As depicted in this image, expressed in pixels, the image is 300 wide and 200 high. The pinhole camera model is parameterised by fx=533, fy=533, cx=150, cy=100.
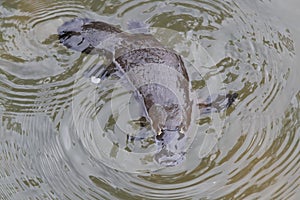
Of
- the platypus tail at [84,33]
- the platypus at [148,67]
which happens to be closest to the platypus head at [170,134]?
the platypus at [148,67]

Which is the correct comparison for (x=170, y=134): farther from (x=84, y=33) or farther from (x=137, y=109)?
(x=84, y=33)

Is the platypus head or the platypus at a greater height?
the platypus

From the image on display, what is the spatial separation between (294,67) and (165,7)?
50.3 inches

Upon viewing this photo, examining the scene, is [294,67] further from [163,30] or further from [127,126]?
[127,126]

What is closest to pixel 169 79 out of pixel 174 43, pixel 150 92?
pixel 150 92

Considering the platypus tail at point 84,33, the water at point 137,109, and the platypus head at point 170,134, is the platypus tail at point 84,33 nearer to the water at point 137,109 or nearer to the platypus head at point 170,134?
the water at point 137,109

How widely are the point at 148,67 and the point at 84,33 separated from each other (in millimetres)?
809

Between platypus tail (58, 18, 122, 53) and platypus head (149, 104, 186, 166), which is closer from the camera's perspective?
platypus head (149, 104, 186, 166)

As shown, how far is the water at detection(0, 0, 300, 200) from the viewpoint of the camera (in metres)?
4.16

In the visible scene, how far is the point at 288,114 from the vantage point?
14.4 ft

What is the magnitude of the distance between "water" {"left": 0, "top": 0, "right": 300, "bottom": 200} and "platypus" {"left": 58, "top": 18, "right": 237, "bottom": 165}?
0.10 metres

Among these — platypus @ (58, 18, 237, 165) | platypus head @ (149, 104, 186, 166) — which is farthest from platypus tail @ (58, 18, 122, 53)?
platypus head @ (149, 104, 186, 166)

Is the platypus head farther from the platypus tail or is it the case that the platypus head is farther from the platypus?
the platypus tail

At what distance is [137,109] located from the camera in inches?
176
